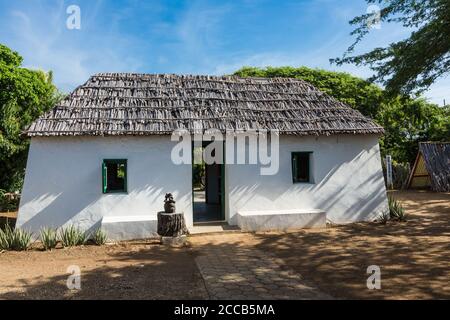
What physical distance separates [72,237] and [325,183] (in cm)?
750

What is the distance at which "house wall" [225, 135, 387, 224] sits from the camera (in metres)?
10.1

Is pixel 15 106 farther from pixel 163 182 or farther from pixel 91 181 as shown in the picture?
pixel 163 182

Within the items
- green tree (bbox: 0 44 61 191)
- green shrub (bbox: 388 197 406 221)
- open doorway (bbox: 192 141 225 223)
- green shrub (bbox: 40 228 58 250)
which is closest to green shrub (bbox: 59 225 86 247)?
green shrub (bbox: 40 228 58 250)

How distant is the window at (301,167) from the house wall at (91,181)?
332 cm

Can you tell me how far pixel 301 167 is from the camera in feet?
36.4

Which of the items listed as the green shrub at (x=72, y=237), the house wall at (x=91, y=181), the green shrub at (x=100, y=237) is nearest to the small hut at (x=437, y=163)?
the house wall at (x=91, y=181)

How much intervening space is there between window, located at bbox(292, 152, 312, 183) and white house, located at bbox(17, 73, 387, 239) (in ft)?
0.12

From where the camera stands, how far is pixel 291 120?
10445mm

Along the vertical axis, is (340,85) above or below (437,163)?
above

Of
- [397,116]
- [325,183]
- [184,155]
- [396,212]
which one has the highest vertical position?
[397,116]

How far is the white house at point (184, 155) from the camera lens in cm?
901

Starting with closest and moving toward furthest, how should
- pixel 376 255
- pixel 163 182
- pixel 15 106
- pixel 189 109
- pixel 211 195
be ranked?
pixel 376 255 < pixel 163 182 < pixel 189 109 < pixel 15 106 < pixel 211 195

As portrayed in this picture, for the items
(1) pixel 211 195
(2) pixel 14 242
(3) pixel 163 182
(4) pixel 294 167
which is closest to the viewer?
(2) pixel 14 242

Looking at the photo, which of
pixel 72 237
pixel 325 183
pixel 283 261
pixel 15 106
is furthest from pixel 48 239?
pixel 325 183
